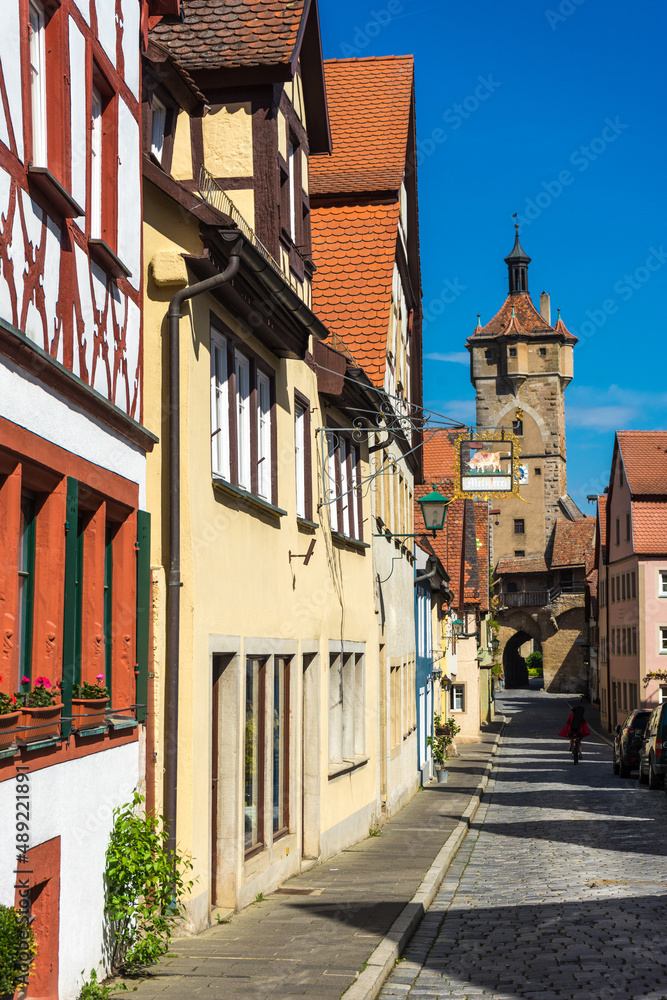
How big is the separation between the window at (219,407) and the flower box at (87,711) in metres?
3.22

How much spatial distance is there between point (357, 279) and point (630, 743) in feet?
48.7

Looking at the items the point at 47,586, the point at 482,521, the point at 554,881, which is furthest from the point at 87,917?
the point at 482,521

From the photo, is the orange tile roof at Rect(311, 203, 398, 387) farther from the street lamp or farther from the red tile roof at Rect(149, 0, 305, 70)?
the red tile roof at Rect(149, 0, 305, 70)

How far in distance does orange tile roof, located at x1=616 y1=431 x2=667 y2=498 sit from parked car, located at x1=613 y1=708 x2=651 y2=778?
19.0 m

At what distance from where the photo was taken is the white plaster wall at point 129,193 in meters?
8.27

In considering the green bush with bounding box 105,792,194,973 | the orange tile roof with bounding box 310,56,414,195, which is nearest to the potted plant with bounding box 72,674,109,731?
the green bush with bounding box 105,792,194,973

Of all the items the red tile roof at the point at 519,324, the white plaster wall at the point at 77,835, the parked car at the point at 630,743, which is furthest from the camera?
the red tile roof at the point at 519,324

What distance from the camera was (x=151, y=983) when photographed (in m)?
7.57

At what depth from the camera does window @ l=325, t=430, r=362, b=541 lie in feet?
51.6

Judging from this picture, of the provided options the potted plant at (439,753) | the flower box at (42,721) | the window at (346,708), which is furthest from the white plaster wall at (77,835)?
the potted plant at (439,753)

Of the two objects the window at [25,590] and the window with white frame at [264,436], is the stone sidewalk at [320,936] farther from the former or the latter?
the window with white frame at [264,436]

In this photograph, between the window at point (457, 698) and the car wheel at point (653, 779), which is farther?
the window at point (457, 698)

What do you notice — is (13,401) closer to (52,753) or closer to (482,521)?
(52,753)

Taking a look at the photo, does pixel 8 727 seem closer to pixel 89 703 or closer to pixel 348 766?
pixel 89 703
